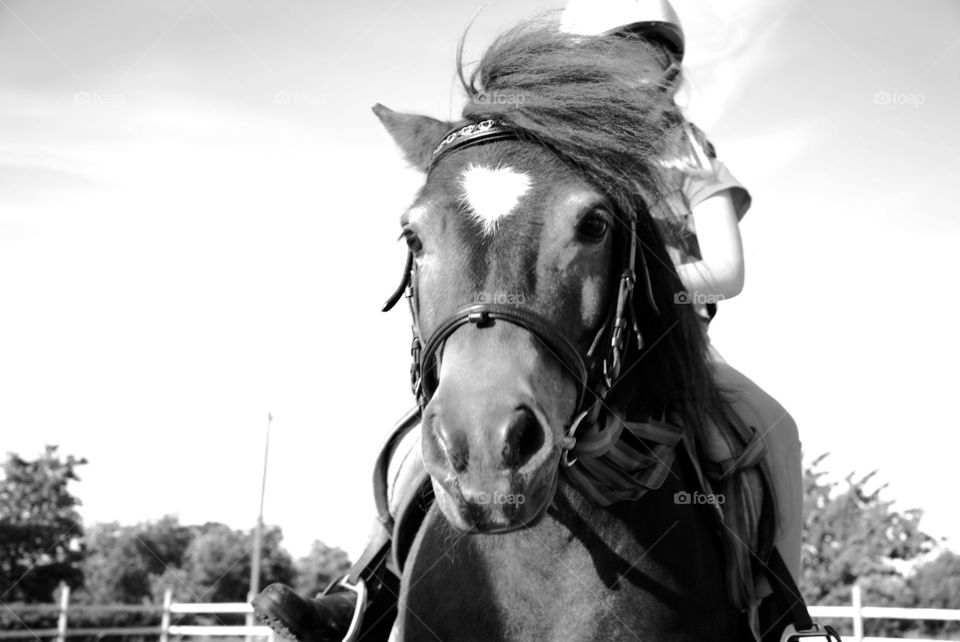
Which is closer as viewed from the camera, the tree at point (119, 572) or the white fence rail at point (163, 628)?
the white fence rail at point (163, 628)

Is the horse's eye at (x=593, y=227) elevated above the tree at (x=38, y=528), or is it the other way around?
the horse's eye at (x=593, y=227)

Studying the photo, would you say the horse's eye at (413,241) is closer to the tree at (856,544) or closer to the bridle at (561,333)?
the bridle at (561,333)

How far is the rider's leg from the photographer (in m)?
3.29

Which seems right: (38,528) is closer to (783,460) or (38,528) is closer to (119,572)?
(119,572)

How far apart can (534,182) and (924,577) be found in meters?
28.4

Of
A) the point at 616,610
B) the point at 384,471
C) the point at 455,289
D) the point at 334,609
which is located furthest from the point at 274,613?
the point at 455,289

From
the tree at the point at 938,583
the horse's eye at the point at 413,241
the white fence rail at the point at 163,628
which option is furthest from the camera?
the tree at the point at 938,583

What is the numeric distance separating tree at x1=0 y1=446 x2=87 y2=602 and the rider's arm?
23.7 m

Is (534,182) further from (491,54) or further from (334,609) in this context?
(334,609)

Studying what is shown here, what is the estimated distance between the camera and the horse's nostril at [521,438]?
2.09m

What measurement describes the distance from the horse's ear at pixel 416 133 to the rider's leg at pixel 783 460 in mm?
1511

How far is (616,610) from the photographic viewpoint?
271 cm

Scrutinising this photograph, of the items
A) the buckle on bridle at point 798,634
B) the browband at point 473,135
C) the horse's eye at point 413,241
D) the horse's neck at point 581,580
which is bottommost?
the buckle on bridle at point 798,634

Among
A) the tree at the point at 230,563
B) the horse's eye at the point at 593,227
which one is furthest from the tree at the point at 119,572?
the horse's eye at the point at 593,227
